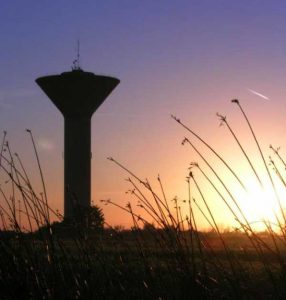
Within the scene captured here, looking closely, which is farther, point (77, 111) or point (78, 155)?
point (77, 111)

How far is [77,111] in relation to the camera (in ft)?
174

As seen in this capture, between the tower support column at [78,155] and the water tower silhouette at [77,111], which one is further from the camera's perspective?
the tower support column at [78,155]

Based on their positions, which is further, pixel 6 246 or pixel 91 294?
pixel 6 246

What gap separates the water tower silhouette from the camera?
168 feet

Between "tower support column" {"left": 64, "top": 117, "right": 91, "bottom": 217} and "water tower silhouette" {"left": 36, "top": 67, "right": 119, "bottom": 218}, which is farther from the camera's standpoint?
"tower support column" {"left": 64, "top": 117, "right": 91, "bottom": 217}

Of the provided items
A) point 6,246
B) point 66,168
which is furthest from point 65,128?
point 6,246

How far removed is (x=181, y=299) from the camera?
344 cm

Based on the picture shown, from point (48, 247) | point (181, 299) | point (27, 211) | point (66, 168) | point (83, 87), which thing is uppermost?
point (83, 87)

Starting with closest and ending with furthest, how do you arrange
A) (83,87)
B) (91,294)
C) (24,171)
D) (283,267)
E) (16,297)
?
(283,267), (91,294), (16,297), (24,171), (83,87)

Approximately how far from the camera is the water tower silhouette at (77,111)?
51.2 metres

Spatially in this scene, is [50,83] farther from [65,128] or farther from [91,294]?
[91,294]

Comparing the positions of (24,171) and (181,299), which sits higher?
(24,171)

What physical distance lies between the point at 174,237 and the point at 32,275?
71cm

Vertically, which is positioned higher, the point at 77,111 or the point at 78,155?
the point at 77,111
